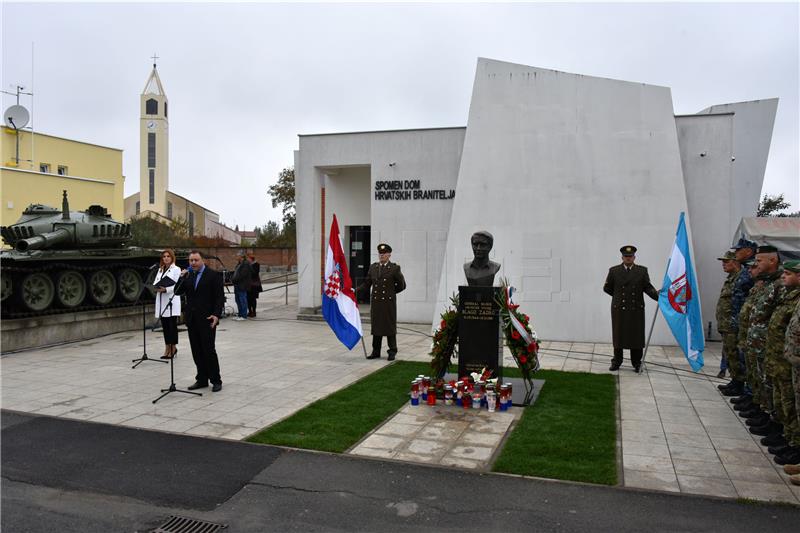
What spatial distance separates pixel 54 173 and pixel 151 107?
3224cm

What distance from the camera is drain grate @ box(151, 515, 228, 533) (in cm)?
403

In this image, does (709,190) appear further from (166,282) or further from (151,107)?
(151,107)

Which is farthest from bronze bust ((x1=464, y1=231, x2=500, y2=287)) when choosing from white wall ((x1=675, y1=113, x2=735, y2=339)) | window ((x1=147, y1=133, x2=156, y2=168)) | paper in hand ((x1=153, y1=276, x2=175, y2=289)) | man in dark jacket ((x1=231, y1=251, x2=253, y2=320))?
window ((x1=147, y1=133, x2=156, y2=168))

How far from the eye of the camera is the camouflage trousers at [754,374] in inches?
244

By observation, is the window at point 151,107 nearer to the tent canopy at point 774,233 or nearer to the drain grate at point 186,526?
the tent canopy at point 774,233

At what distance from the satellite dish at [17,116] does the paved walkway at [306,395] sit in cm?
1764

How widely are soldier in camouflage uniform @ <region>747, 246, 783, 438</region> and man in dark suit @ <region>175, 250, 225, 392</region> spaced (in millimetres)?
5812

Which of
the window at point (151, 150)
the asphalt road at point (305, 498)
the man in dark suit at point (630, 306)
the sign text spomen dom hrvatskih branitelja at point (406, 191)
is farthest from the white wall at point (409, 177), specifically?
the window at point (151, 150)

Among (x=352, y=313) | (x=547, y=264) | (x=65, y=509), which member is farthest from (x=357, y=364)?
(x=65, y=509)

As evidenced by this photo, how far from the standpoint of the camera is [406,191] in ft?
49.2

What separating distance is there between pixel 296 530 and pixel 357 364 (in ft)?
18.8

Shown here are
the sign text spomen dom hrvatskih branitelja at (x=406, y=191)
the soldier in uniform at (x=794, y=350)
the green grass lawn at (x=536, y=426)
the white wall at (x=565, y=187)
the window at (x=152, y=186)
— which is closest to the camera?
the soldier in uniform at (x=794, y=350)

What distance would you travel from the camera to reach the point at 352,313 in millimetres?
10000

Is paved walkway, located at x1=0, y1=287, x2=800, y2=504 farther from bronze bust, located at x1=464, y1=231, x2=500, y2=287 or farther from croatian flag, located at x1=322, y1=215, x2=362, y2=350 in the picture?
bronze bust, located at x1=464, y1=231, x2=500, y2=287
